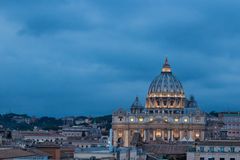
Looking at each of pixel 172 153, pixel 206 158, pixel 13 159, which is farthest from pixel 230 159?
pixel 13 159

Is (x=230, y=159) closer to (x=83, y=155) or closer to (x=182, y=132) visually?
(x=83, y=155)

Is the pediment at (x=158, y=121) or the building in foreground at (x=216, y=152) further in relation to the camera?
the pediment at (x=158, y=121)

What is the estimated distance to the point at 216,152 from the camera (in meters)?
77.7

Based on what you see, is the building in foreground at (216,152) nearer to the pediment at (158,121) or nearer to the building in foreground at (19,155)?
the building in foreground at (19,155)

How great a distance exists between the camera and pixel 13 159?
181 ft

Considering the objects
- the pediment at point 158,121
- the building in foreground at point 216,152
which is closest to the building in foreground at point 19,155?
the building in foreground at point 216,152

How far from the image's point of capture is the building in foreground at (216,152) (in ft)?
254

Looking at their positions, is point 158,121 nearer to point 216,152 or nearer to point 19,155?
point 216,152

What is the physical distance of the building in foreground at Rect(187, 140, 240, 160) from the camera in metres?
77.5

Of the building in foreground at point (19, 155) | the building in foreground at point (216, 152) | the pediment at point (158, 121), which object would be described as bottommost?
the building in foreground at point (19, 155)

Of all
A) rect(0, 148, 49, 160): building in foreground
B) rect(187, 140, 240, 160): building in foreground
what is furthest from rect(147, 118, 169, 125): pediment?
rect(0, 148, 49, 160): building in foreground

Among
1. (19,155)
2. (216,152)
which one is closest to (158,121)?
(216,152)

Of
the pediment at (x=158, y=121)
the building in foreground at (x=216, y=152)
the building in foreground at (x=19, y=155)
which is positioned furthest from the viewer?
the pediment at (x=158, y=121)

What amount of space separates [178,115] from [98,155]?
390ft
